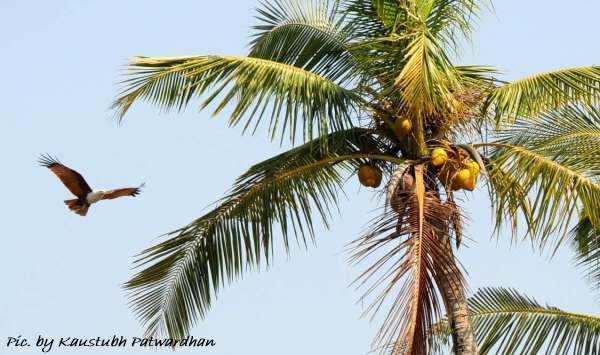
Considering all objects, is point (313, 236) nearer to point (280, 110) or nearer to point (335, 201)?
point (335, 201)

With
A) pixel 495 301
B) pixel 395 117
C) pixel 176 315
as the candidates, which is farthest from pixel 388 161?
pixel 495 301

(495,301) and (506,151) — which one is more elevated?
(506,151)

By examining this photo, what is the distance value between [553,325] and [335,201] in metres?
3.49

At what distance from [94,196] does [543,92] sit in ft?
15.6

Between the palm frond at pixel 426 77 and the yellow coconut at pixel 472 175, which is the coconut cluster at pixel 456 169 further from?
the palm frond at pixel 426 77

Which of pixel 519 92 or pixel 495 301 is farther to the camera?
pixel 495 301

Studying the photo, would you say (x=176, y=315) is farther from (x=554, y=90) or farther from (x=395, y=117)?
(x=554, y=90)

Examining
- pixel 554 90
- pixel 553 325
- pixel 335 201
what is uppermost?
pixel 554 90

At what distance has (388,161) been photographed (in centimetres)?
1242

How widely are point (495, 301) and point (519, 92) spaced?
350 cm

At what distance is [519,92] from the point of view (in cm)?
1277

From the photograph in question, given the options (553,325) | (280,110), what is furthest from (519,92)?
(553,325)

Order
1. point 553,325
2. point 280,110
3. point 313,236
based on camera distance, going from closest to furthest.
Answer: point 280,110
point 313,236
point 553,325

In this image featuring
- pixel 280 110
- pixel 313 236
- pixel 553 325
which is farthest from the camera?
pixel 553 325
